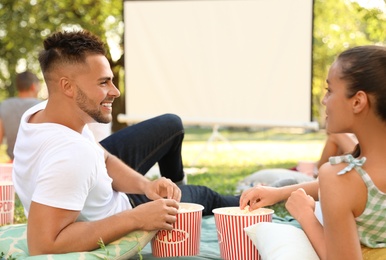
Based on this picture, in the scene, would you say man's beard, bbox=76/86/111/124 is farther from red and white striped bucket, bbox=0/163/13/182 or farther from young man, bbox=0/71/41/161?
young man, bbox=0/71/41/161

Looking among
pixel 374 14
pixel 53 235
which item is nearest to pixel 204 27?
pixel 374 14

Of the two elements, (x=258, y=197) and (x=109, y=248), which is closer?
(x=109, y=248)

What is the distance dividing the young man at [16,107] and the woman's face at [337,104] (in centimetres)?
463

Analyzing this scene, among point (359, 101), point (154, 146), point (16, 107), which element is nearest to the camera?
point (359, 101)

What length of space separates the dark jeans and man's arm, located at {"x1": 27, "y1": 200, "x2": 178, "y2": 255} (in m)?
0.80

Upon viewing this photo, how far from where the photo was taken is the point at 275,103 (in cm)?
772

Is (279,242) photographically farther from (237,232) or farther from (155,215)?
(155,215)

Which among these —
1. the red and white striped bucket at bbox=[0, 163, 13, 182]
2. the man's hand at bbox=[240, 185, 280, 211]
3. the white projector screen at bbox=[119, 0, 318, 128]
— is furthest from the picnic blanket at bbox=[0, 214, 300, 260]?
the white projector screen at bbox=[119, 0, 318, 128]

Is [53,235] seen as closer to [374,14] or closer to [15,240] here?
[15,240]

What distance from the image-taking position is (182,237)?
2.40m

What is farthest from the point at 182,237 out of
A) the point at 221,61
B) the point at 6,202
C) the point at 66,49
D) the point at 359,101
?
the point at 221,61

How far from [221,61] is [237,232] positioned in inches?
222

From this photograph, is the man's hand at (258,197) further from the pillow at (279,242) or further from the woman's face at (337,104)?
the woman's face at (337,104)

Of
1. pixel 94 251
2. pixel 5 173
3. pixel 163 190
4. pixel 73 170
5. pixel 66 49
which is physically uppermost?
pixel 66 49
